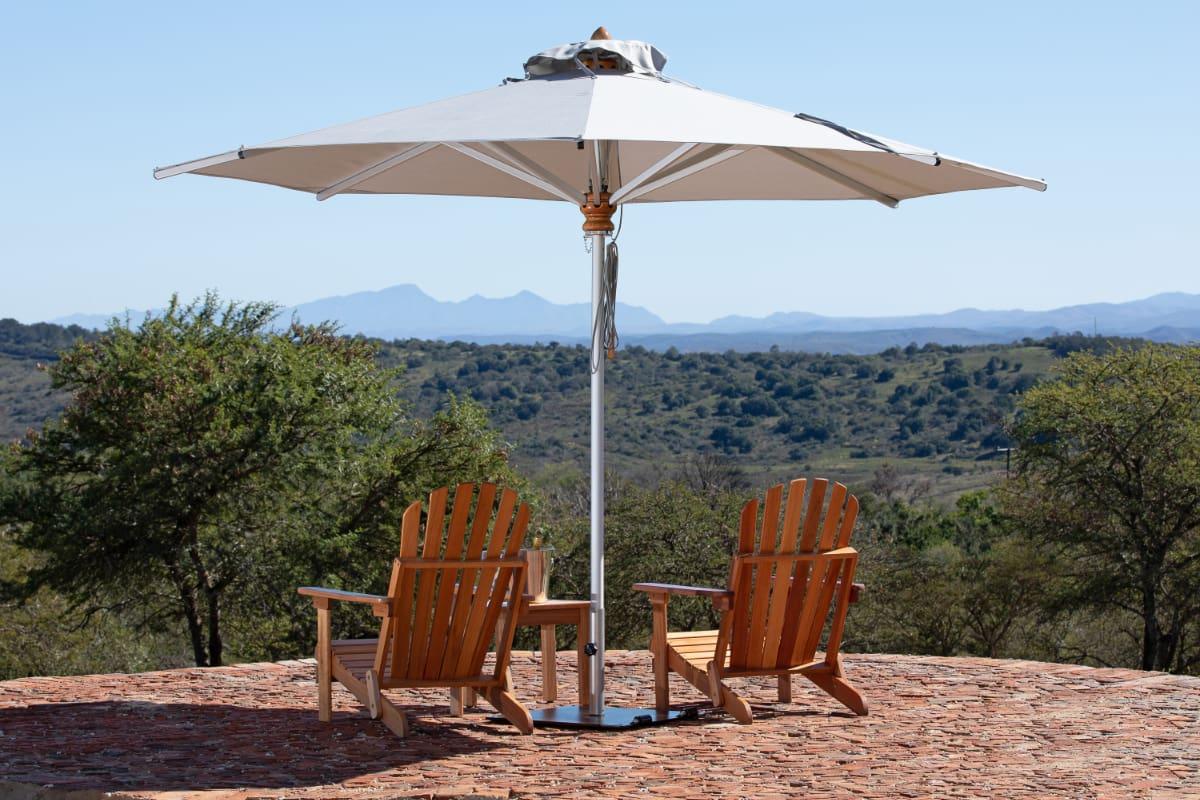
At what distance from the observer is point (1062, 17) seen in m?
22.5

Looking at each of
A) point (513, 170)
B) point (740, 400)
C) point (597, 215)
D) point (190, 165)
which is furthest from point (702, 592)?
point (740, 400)

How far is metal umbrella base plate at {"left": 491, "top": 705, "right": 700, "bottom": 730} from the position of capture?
5090 mm

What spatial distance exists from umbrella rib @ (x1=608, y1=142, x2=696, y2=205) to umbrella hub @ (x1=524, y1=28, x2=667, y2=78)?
0.96 feet

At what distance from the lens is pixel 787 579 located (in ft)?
16.9

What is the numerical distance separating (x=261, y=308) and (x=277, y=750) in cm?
1406

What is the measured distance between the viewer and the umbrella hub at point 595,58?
16.6 ft

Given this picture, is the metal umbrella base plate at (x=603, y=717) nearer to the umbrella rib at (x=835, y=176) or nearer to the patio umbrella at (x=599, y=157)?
the patio umbrella at (x=599, y=157)

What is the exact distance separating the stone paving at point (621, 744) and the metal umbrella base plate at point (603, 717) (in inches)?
3.2

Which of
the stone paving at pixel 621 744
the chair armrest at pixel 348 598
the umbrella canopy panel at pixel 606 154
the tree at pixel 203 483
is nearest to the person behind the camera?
the stone paving at pixel 621 744

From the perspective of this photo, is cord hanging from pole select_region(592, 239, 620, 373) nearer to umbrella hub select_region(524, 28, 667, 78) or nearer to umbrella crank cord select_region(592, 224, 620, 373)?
umbrella crank cord select_region(592, 224, 620, 373)

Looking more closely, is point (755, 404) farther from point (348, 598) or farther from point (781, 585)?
point (348, 598)

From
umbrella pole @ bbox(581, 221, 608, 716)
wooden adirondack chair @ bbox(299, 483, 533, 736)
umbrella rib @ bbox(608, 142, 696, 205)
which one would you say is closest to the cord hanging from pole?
umbrella pole @ bbox(581, 221, 608, 716)

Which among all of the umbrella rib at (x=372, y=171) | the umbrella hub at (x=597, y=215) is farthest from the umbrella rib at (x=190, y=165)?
the umbrella hub at (x=597, y=215)

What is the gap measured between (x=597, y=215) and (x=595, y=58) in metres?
0.55
